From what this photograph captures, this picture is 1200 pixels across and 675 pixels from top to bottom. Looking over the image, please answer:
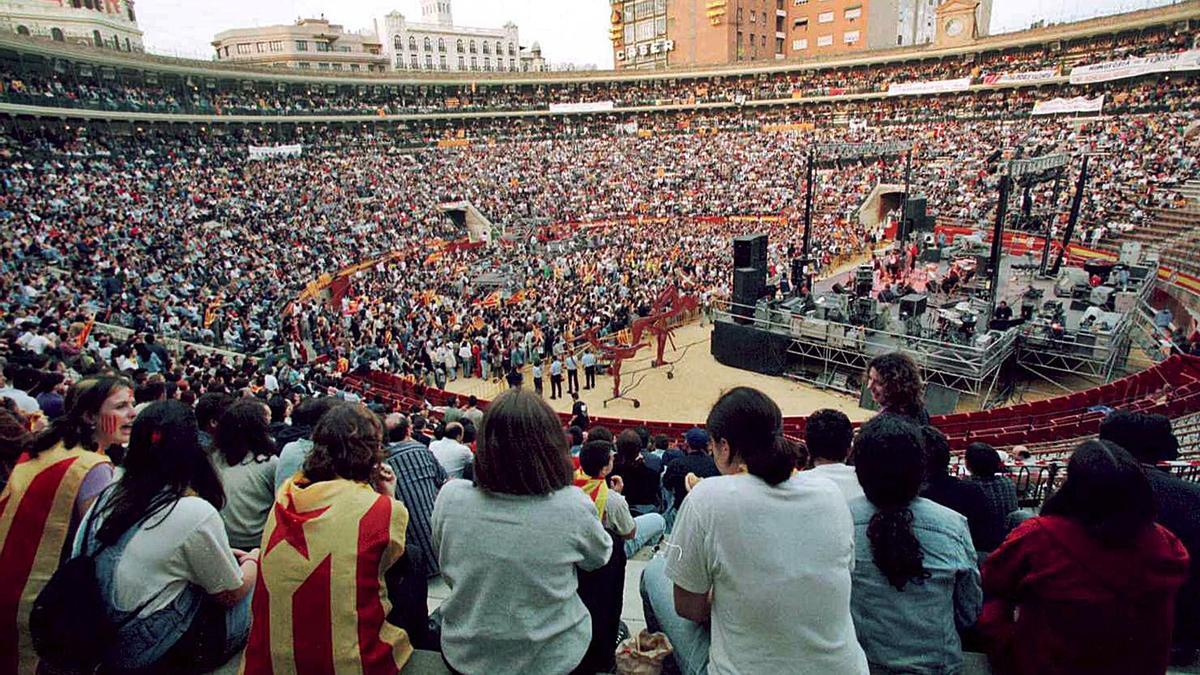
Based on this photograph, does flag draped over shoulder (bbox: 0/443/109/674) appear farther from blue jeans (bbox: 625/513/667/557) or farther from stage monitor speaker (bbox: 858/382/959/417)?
stage monitor speaker (bbox: 858/382/959/417)

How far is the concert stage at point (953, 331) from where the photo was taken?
14.0 metres

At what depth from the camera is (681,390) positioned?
16.7 m

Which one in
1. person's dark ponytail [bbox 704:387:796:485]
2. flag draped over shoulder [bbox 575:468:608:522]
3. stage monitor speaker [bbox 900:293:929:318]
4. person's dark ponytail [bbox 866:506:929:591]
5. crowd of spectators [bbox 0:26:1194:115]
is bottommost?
stage monitor speaker [bbox 900:293:929:318]

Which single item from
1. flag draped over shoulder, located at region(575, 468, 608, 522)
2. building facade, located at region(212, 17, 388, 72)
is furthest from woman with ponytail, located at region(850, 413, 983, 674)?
building facade, located at region(212, 17, 388, 72)

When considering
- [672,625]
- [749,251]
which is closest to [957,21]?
[749,251]

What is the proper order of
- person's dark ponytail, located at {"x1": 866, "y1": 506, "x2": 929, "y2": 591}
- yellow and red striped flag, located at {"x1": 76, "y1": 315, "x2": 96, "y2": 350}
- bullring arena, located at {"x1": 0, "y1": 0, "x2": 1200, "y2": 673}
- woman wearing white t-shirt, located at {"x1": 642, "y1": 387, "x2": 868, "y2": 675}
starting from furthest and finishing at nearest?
1. bullring arena, located at {"x1": 0, "y1": 0, "x2": 1200, "y2": 673}
2. yellow and red striped flag, located at {"x1": 76, "y1": 315, "x2": 96, "y2": 350}
3. person's dark ponytail, located at {"x1": 866, "y1": 506, "x2": 929, "y2": 591}
4. woman wearing white t-shirt, located at {"x1": 642, "y1": 387, "x2": 868, "y2": 675}

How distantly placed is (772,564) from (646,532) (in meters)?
2.29

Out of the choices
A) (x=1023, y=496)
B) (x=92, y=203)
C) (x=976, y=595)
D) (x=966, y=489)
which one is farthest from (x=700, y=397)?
(x=92, y=203)

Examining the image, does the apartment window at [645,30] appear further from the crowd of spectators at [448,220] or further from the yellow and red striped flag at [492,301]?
the yellow and red striped flag at [492,301]

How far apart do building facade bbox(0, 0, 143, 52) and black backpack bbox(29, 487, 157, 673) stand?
5445 centimetres

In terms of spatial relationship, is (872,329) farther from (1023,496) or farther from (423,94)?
(423,94)

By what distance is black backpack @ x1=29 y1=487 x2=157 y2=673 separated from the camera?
93.2 inches

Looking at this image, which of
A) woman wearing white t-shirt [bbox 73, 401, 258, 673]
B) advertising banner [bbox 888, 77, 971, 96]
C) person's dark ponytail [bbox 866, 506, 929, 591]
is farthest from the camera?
advertising banner [bbox 888, 77, 971, 96]

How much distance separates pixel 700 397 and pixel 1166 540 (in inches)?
547
